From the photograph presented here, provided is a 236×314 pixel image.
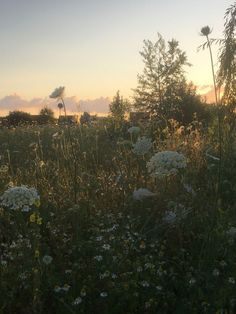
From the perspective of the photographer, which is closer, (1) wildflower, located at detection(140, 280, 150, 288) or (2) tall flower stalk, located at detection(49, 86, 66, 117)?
(1) wildflower, located at detection(140, 280, 150, 288)

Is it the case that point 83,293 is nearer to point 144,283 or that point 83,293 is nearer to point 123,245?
point 144,283

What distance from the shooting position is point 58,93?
6.85 m

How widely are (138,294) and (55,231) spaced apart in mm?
1728

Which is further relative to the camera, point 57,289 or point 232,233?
point 232,233

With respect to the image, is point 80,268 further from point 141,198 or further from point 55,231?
point 141,198

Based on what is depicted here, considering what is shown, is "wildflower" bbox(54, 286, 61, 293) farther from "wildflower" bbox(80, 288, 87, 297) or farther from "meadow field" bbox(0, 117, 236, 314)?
"wildflower" bbox(80, 288, 87, 297)

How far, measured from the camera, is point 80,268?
16.6ft

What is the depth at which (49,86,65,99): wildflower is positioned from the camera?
6832mm

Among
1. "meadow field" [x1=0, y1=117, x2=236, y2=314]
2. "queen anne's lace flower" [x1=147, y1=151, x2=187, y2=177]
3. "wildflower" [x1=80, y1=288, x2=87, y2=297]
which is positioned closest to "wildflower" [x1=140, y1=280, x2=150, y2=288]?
"meadow field" [x1=0, y1=117, x2=236, y2=314]

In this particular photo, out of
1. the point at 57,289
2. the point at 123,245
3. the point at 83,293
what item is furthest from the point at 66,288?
the point at 123,245

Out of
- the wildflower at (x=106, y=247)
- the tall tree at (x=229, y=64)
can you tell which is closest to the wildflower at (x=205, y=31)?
the tall tree at (x=229, y=64)

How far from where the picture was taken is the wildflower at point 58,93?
6832 millimetres

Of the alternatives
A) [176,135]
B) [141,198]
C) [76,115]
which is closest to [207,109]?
[176,135]

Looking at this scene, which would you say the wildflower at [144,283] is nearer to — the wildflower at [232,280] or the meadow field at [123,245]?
the meadow field at [123,245]
